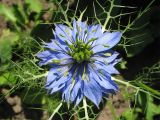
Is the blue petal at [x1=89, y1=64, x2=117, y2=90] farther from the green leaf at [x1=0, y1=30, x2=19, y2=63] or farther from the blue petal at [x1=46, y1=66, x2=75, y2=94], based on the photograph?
the green leaf at [x1=0, y1=30, x2=19, y2=63]

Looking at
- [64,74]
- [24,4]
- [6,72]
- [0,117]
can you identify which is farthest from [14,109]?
[64,74]

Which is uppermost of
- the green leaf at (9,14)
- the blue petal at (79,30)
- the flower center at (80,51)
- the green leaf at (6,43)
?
the green leaf at (9,14)

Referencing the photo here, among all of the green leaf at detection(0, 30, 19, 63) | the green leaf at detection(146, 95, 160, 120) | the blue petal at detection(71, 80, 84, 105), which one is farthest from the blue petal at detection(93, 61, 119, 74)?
the green leaf at detection(0, 30, 19, 63)

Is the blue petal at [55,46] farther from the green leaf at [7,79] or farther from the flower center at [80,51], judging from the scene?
the green leaf at [7,79]

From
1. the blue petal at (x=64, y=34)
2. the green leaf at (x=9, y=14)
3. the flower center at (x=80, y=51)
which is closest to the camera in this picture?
the flower center at (x=80, y=51)

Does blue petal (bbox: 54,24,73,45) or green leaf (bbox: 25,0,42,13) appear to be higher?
green leaf (bbox: 25,0,42,13)

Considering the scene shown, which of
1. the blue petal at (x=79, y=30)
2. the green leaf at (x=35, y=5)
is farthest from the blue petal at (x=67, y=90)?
the green leaf at (x=35, y=5)

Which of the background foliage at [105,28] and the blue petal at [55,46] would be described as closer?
the blue petal at [55,46]

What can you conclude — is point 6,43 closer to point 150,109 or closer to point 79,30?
point 79,30
